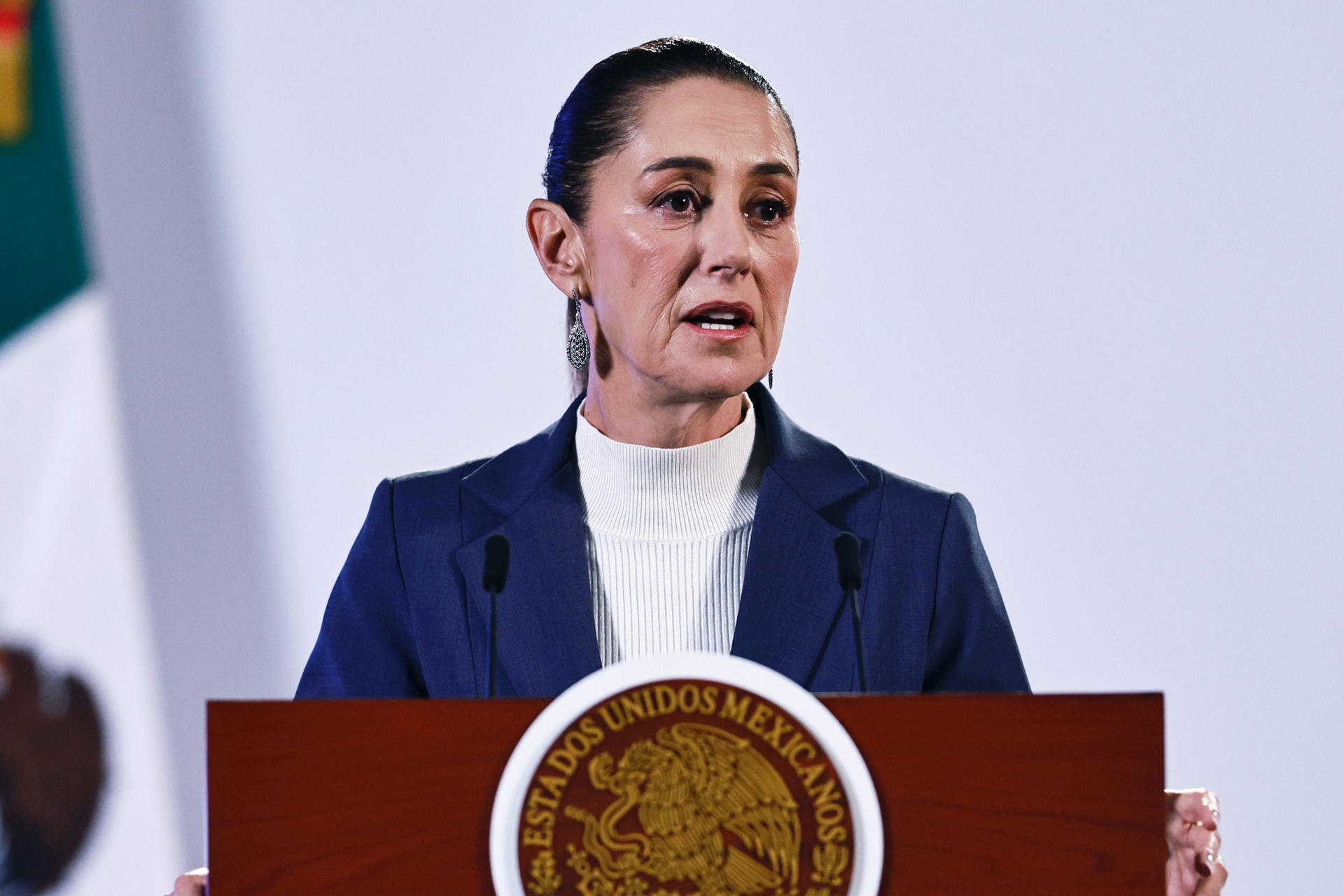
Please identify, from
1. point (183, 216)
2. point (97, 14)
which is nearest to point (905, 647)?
point (183, 216)

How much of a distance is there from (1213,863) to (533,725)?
0.53m

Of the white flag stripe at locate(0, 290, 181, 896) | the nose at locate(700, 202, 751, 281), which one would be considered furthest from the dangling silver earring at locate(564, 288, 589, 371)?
the white flag stripe at locate(0, 290, 181, 896)

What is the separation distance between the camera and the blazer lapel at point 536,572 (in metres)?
1.32

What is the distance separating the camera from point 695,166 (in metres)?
1.39

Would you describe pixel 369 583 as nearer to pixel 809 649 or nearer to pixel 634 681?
pixel 809 649

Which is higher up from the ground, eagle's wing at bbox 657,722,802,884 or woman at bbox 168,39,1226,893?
woman at bbox 168,39,1226,893

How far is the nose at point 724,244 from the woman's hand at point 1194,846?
0.67 meters

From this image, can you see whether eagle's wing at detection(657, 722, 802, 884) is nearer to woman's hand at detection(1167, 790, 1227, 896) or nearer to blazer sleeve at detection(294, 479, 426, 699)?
woman's hand at detection(1167, 790, 1227, 896)

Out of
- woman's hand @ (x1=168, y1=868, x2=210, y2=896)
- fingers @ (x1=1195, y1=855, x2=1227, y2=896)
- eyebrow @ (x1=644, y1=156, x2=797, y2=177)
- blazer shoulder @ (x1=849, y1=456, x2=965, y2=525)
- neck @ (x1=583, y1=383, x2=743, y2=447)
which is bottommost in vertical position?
fingers @ (x1=1195, y1=855, x2=1227, y2=896)

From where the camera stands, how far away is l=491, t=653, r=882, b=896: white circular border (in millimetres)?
821

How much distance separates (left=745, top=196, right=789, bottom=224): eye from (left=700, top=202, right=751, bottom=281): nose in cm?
4

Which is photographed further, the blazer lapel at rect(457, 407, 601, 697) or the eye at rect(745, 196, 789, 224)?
the eye at rect(745, 196, 789, 224)

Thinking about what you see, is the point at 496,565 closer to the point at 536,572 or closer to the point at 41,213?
the point at 536,572

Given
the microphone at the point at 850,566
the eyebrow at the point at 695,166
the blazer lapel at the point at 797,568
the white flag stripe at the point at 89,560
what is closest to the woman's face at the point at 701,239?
the eyebrow at the point at 695,166
